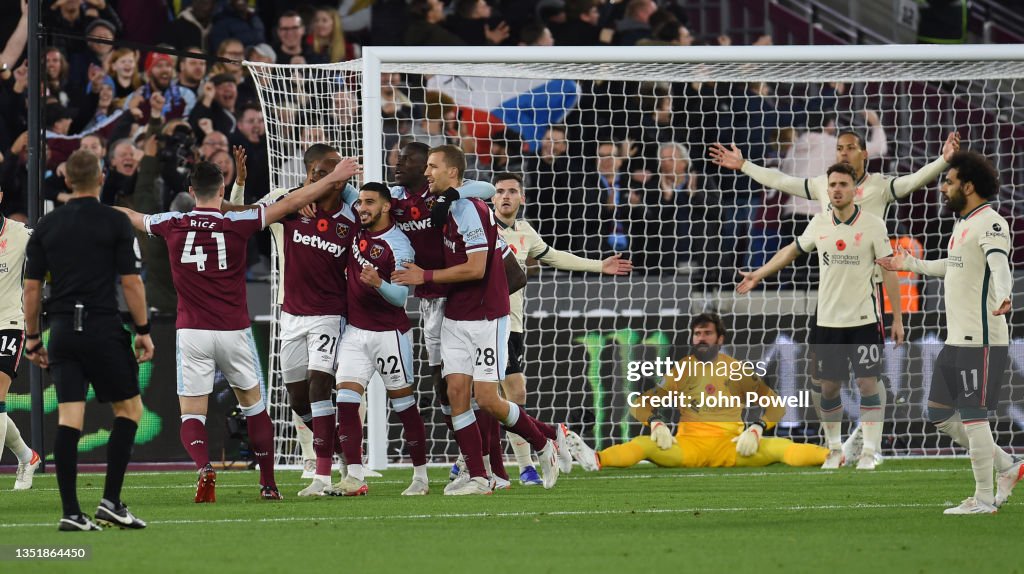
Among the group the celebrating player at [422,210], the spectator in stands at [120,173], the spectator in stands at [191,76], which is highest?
the spectator in stands at [191,76]

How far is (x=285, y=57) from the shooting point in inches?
665

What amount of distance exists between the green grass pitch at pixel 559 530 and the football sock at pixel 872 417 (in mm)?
1629

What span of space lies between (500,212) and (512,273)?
1.37 m

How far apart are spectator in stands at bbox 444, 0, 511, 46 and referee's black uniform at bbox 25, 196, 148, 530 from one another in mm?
11148

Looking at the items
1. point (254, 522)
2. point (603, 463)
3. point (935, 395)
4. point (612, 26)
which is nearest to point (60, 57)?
point (612, 26)

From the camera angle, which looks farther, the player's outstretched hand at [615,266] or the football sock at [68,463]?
the player's outstretched hand at [615,266]

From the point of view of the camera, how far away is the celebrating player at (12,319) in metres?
10.1

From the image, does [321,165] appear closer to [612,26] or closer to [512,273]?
[512,273]

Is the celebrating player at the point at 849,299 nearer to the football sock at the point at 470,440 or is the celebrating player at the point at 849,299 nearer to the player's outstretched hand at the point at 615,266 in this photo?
the player's outstretched hand at the point at 615,266

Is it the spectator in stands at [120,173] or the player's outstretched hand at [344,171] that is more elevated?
the spectator in stands at [120,173]

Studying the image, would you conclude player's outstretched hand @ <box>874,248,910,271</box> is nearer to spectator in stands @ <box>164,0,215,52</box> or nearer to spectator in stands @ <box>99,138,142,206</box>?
spectator in stands @ <box>99,138,142,206</box>

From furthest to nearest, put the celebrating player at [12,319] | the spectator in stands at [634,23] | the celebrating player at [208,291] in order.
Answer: the spectator in stands at [634,23] → the celebrating player at [12,319] → the celebrating player at [208,291]

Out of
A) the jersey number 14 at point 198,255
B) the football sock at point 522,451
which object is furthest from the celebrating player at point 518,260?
the jersey number 14 at point 198,255

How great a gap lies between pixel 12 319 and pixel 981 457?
21.2 feet
